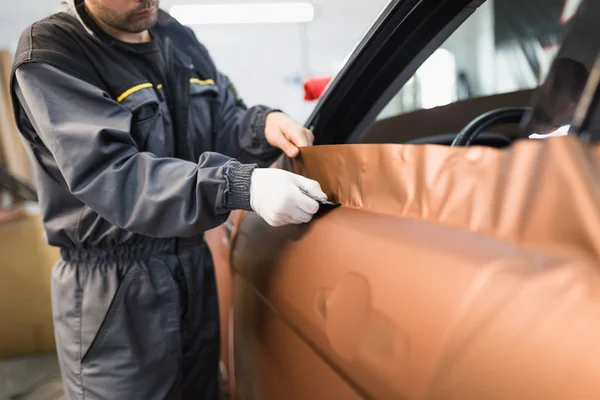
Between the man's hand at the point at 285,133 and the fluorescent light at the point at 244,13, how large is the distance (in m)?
2.65

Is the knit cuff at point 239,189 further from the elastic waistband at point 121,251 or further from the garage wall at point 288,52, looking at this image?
the garage wall at point 288,52

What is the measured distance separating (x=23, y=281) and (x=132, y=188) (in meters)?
1.77

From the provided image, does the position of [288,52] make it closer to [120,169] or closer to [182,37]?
[182,37]

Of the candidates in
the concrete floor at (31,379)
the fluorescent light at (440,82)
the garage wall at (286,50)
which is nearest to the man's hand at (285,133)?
the fluorescent light at (440,82)

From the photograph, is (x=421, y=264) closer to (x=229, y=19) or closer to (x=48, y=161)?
(x=48, y=161)

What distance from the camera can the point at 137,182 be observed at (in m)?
0.81

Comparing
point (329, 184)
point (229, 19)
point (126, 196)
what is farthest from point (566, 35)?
point (229, 19)

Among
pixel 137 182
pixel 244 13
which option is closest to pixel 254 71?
pixel 244 13

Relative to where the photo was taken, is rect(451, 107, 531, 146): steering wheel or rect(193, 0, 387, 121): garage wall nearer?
rect(451, 107, 531, 146): steering wheel

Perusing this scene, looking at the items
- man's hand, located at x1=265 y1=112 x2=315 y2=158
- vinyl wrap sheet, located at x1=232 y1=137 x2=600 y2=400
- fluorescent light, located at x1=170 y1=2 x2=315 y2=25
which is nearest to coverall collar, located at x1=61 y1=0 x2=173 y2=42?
man's hand, located at x1=265 y1=112 x2=315 y2=158

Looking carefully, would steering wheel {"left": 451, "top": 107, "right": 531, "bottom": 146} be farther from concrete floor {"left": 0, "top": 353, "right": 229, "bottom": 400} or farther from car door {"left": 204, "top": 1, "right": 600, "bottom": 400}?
concrete floor {"left": 0, "top": 353, "right": 229, "bottom": 400}

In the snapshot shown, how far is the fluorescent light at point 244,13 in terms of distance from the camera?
3646mm

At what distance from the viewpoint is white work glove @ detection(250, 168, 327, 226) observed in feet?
2.37

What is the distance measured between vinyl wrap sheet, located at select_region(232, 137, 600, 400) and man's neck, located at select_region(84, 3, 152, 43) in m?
0.59
